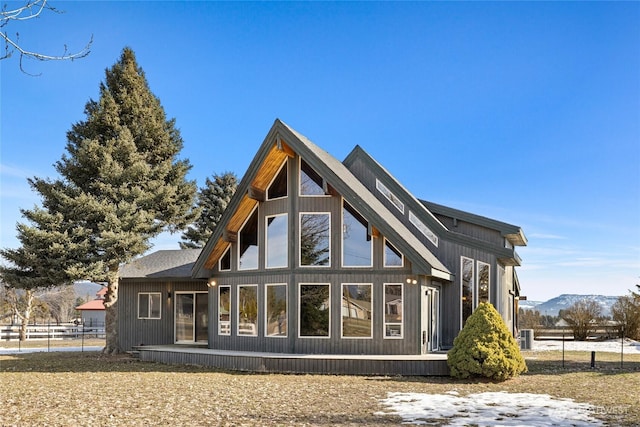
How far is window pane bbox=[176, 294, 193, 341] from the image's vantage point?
23188 mm

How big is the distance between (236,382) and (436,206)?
11099 millimetres

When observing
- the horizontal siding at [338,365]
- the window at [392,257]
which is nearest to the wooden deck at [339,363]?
the horizontal siding at [338,365]

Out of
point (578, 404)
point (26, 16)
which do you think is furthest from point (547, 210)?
point (26, 16)

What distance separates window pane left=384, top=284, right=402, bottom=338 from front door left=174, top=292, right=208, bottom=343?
8.82 metres

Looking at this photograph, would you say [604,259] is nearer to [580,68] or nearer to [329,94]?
[580,68]

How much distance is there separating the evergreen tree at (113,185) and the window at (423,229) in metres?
9.21

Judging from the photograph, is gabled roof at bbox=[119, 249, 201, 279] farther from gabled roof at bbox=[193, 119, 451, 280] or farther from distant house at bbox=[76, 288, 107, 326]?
distant house at bbox=[76, 288, 107, 326]

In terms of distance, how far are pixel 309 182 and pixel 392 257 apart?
316 centimetres

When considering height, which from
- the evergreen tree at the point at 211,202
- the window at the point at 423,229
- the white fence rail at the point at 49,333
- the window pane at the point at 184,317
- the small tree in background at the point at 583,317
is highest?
the evergreen tree at the point at 211,202

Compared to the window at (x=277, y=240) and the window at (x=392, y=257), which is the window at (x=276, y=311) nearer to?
the window at (x=277, y=240)

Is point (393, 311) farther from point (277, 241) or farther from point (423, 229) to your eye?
point (423, 229)

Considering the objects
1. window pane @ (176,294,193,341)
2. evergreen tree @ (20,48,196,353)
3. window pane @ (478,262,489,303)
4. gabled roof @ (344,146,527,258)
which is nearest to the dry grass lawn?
window pane @ (478,262,489,303)

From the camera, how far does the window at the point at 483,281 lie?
20391 mm

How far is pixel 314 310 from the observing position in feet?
55.4
